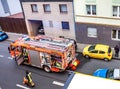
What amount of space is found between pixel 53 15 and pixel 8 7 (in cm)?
1363

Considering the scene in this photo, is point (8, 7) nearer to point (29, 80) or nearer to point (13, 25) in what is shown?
point (13, 25)

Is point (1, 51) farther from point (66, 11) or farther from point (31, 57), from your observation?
point (66, 11)

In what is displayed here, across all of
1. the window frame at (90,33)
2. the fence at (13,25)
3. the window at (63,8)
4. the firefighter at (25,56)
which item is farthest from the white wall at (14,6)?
the window frame at (90,33)

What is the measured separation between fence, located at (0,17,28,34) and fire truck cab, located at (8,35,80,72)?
371 inches

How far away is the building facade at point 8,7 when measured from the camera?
3471 cm

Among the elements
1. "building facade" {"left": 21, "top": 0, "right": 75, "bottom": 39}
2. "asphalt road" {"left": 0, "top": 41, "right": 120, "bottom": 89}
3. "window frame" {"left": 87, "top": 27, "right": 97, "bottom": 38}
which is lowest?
"asphalt road" {"left": 0, "top": 41, "right": 120, "bottom": 89}

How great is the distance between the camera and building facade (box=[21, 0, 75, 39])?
24438mm

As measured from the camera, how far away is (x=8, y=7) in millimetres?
35375

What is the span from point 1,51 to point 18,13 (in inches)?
501

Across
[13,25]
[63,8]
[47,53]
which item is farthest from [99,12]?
[13,25]

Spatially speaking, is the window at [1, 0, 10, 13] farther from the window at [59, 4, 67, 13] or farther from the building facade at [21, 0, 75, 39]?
the window at [59, 4, 67, 13]

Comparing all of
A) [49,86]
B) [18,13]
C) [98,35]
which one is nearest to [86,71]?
[49,86]

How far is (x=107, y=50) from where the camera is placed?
2047 cm

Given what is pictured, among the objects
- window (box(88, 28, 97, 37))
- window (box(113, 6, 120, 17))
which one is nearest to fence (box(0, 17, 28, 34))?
window (box(88, 28, 97, 37))
